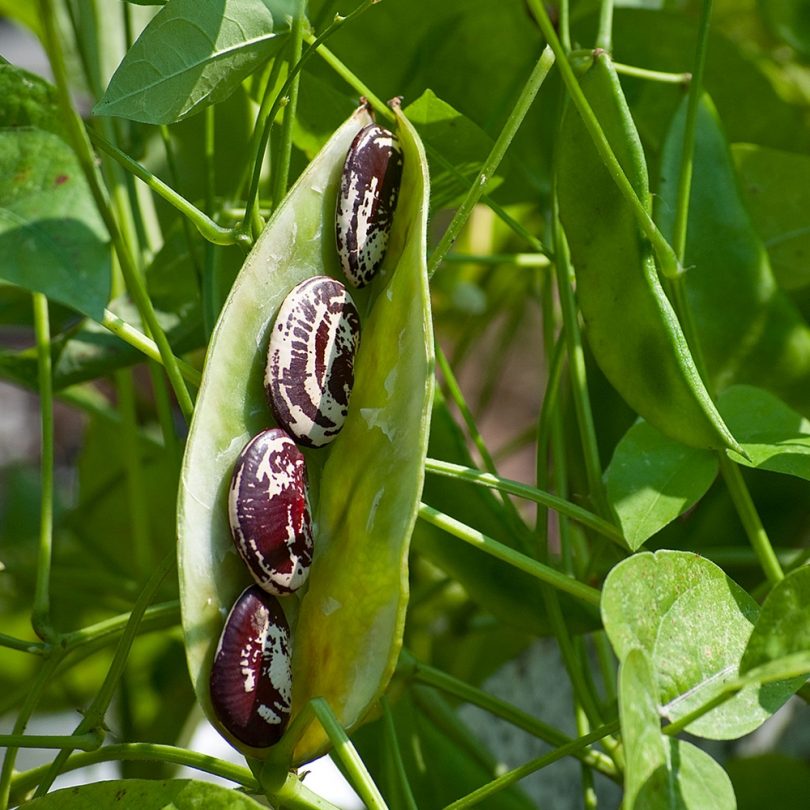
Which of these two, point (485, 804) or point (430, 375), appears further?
point (485, 804)

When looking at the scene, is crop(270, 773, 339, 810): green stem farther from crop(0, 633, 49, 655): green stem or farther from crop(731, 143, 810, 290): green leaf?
crop(731, 143, 810, 290): green leaf

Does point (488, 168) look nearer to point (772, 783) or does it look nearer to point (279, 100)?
point (279, 100)

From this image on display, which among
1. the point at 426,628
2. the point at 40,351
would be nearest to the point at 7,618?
the point at 426,628

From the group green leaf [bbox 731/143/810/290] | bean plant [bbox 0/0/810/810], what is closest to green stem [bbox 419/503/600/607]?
bean plant [bbox 0/0/810/810]

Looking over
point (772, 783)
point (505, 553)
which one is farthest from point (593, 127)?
point (772, 783)

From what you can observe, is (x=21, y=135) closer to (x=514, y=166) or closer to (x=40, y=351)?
(x=40, y=351)

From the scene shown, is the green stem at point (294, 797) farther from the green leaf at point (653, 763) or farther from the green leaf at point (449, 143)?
the green leaf at point (449, 143)
